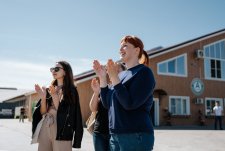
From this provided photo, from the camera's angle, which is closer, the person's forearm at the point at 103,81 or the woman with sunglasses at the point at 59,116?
the person's forearm at the point at 103,81

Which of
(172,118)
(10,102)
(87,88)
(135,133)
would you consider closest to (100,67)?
(135,133)

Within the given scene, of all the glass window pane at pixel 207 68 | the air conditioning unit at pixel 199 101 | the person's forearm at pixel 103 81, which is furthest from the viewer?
the glass window pane at pixel 207 68

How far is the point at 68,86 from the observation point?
163 inches

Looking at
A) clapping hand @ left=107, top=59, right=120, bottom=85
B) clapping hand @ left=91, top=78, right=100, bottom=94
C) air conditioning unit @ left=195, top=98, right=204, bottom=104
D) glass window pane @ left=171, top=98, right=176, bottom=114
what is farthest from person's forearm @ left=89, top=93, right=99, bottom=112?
air conditioning unit @ left=195, top=98, right=204, bottom=104

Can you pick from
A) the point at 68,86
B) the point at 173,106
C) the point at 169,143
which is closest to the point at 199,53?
the point at 173,106

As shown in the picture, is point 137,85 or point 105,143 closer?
point 137,85

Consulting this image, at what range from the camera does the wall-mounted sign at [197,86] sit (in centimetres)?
2608

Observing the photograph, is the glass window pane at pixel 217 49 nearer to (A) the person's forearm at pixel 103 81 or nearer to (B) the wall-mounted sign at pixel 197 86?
(B) the wall-mounted sign at pixel 197 86

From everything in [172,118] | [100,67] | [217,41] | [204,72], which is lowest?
[172,118]

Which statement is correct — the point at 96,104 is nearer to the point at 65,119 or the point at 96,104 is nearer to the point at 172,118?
the point at 65,119

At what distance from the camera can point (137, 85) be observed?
2.62m

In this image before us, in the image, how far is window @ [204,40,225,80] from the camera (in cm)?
2727

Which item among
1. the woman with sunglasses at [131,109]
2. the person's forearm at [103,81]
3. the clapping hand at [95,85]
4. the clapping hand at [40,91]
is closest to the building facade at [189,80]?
the clapping hand at [40,91]

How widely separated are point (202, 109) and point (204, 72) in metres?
3.25
